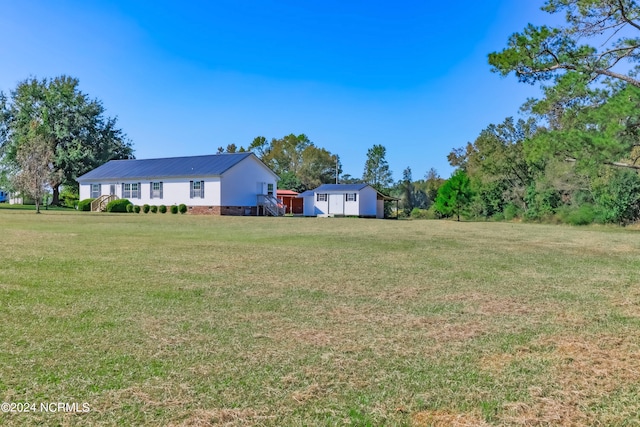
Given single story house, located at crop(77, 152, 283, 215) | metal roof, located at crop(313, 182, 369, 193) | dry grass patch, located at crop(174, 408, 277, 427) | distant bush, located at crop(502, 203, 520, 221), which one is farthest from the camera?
metal roof, located at crop(313, 182, 369, 193)

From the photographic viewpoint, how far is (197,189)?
35688mm

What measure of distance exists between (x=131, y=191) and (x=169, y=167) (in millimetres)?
4128

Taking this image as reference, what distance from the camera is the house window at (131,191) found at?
3859cm

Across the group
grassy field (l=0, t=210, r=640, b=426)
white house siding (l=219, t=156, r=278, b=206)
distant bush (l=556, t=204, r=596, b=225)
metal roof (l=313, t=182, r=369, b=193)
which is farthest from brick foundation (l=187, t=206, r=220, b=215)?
grassy field (l=0, t=210, r=640, b=426)

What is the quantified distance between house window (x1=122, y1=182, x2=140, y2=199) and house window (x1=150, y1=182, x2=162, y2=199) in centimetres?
172

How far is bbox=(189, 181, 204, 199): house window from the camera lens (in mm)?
35469

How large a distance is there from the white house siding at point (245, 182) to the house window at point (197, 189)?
2033 mm

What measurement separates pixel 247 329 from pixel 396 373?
1734 millimetres

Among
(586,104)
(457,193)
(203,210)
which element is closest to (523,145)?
(586,104)

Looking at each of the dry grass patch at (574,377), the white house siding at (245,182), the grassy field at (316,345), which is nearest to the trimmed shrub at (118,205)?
the white house siding at (245,182)

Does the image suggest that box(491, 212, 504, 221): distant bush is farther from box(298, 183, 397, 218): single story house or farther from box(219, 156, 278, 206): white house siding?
box(219, 156, 278, 206): white house siding

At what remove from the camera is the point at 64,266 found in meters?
7.92

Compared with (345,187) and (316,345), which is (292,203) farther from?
(316,345)

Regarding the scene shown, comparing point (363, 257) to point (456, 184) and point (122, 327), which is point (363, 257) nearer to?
point (122, 327)
